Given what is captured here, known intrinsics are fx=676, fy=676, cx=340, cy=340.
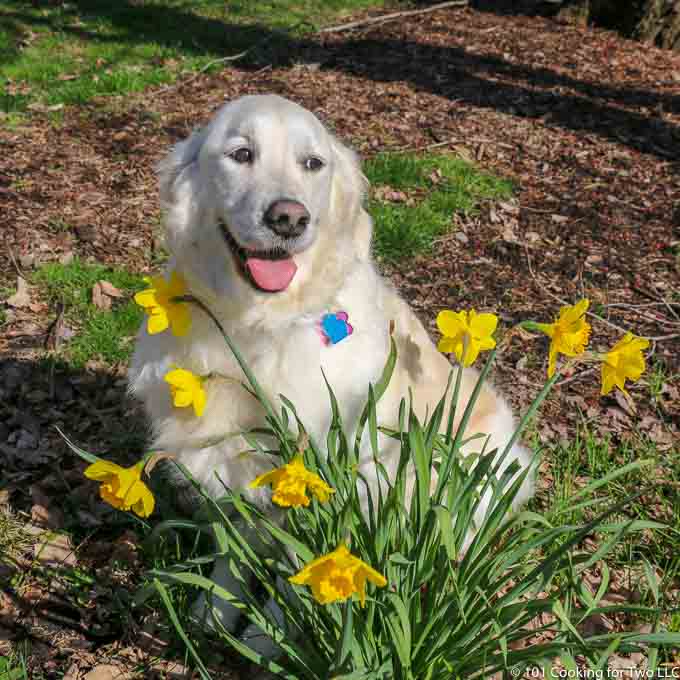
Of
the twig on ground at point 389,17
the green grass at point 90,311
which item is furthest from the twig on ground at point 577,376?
the twig on ground at point 389,17

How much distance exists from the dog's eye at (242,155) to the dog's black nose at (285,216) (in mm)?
322

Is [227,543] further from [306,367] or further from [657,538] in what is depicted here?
[657,538]

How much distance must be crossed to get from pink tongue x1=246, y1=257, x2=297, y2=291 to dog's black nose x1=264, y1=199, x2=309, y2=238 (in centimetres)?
13

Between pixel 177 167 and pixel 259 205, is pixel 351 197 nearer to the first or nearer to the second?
pixel 259 205

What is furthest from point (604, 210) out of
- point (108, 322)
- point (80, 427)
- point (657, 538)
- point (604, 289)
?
point (80, 427)

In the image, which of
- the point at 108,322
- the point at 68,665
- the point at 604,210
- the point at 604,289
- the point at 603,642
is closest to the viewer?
the point at 603,642

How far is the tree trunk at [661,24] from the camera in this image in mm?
8578

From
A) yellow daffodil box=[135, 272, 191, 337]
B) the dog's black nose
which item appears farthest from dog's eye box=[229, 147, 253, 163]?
yellow daffodil box=[135, 272, 191, 337]

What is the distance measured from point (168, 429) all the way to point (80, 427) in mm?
1250

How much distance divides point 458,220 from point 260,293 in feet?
10.3

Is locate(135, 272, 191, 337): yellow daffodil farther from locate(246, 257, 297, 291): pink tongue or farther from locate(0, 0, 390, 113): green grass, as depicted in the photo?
locate(0, 0, 390, 113): green grass

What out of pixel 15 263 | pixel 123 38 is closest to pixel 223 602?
pixel 15 263

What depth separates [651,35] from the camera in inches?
346

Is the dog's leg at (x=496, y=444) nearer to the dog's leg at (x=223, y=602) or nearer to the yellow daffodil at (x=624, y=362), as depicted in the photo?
the dog's leg at (x=223, y=602)
